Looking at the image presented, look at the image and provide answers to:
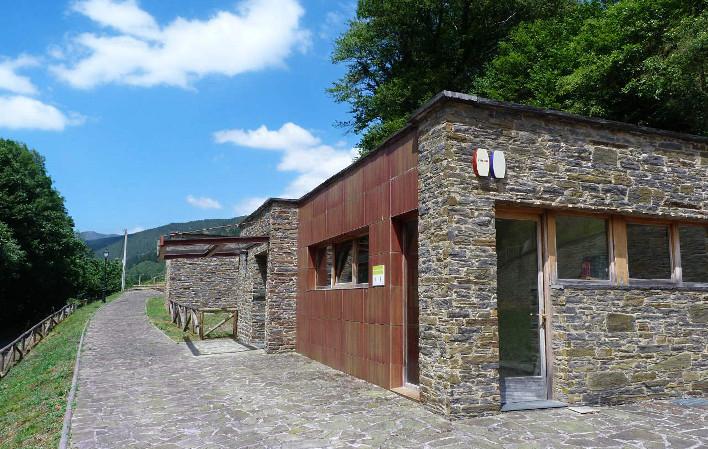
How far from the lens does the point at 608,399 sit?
703 centimetres

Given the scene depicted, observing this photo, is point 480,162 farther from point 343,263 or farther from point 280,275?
point 280,275

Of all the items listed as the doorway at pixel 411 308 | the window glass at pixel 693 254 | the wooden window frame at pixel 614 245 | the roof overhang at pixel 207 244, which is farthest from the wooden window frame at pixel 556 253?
the roof overhang at pixel 207 244

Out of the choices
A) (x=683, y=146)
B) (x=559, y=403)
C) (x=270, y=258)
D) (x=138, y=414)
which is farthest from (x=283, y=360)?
(x=683, y=146)

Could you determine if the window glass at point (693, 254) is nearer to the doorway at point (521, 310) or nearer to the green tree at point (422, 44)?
the doorway at point (521, 310)

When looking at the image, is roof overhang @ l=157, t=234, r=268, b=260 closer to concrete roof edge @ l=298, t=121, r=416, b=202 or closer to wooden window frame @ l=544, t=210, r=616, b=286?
concrete roof edge @ l=298, t=121, r=416, b=202

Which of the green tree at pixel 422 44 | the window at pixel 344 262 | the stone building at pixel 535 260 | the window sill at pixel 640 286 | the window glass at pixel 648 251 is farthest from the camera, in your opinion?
the green tree at pixel 422 44

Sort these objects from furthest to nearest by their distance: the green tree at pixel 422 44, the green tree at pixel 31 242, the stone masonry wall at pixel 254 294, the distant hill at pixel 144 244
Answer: the distant hill at pixel 144 244
the green tree at pixel 31 242
the green tree at pixel 422 44
the stone masonry wall at pixel 254 294

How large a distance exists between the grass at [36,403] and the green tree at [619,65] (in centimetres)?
1257

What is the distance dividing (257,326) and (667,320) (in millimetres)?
10027

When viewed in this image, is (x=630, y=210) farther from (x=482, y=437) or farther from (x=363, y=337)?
(x=363, y=337)

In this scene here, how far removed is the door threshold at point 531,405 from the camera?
6584 mm

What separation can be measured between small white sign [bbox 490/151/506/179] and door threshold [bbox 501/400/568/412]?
2928mm

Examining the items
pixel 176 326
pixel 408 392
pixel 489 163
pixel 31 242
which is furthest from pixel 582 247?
pixel 31 242

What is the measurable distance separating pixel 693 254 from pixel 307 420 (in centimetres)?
633
